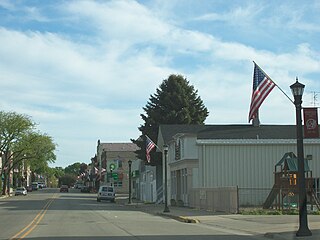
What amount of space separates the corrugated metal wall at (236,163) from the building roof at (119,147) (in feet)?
245

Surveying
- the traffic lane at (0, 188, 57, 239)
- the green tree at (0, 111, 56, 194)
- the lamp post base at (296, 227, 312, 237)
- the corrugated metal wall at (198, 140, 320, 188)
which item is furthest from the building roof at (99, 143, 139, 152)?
the lamp post base at (296, 227, 312, 237)

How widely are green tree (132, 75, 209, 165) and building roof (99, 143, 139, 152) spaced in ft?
→ 144

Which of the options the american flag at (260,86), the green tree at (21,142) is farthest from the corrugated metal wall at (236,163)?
the green tree at (21,142)

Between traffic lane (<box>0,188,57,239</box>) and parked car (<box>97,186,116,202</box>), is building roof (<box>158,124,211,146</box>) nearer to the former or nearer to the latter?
parked car (<box>97,186,116,202</box>)

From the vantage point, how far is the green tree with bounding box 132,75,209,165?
238 feet

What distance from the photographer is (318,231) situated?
1947cm

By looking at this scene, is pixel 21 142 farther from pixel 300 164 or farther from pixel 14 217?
pixel 300 164

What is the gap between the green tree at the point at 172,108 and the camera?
7262 cm

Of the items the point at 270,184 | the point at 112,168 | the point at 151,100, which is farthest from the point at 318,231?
the point at 112,168

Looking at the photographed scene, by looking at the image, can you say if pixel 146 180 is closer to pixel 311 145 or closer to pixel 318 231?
pixel 311 145

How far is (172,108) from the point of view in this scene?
74125 millimetres

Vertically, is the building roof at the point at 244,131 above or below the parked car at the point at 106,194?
above

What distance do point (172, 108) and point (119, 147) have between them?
169 feet

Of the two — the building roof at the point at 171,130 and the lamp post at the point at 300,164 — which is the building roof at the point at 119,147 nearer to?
the building roof at the point at 171,130
